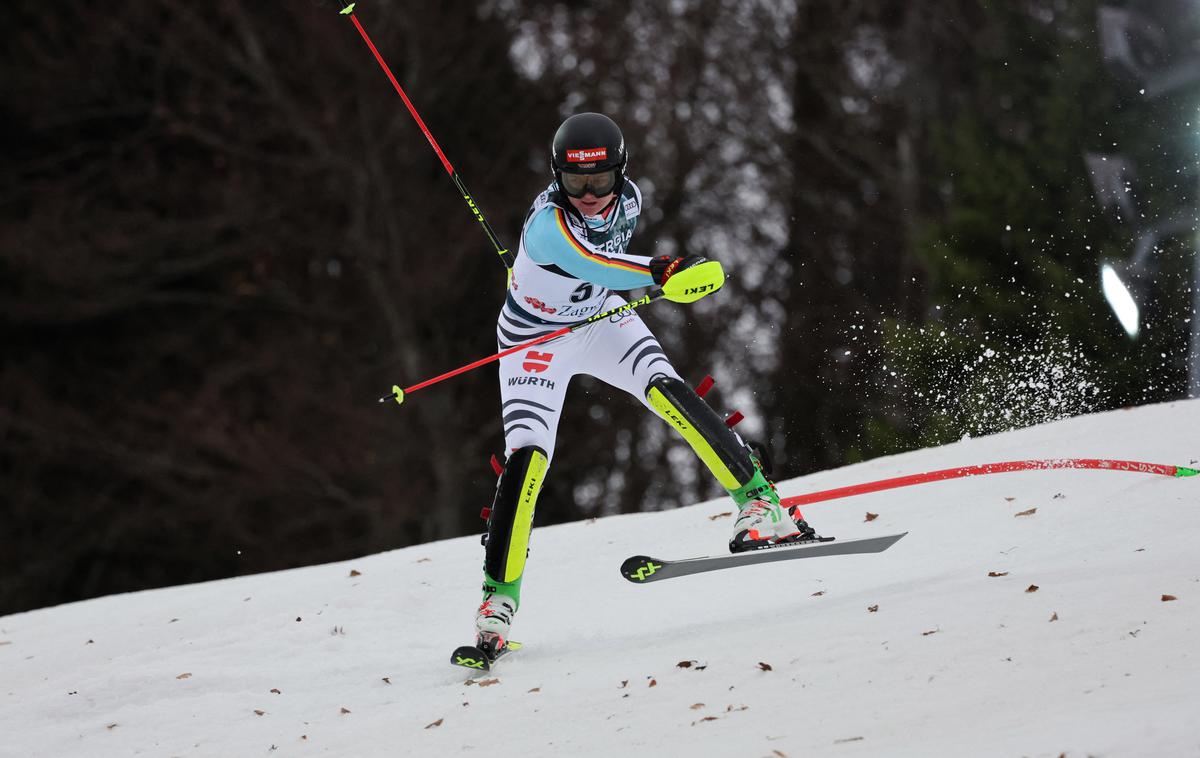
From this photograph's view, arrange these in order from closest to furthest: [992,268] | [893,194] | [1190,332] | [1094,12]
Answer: [1190,332]
[992,268]
[1094,12]
[893,194]

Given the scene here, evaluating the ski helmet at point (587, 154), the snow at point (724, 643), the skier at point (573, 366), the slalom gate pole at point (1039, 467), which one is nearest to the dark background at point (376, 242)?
the snow at point (724, 643)

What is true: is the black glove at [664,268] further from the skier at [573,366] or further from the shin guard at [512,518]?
the shin guard at [512,518]

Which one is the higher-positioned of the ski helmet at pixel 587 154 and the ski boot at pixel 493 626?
the ski helmet at pixel 587 154

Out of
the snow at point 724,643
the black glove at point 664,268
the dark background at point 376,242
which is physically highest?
the dark background at point 376,242

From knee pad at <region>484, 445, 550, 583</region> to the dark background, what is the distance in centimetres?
905

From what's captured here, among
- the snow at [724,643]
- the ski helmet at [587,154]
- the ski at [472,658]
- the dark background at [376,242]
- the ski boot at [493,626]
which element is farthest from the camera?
the dark background at [376,242]

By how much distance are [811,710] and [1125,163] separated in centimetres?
824

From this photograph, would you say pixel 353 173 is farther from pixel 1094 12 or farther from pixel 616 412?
pixel 1094 12

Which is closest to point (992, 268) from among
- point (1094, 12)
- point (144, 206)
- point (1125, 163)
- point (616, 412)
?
point (1125, 163)

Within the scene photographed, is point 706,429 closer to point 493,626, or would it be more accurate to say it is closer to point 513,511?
point 513,511

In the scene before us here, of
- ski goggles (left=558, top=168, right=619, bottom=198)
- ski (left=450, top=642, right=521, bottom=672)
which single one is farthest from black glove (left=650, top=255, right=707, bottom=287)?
ski (left=450, top=642, right=521, bottom=672)

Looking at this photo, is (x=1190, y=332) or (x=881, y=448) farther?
(x=881, y=448)

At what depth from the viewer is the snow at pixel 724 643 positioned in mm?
4410

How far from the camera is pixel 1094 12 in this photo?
12.7m
